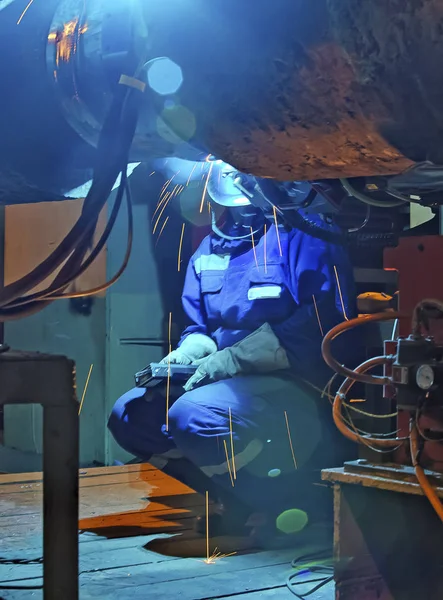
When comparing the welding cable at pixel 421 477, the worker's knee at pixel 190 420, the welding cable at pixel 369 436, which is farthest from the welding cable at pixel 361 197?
the worker's knee at pixel 190 420

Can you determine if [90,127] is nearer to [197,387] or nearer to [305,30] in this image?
[305,30]

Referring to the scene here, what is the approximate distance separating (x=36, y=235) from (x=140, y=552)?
1.84 metres

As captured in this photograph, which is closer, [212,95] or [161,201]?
[212,95]

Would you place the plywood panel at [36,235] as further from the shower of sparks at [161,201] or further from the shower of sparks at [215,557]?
the shower of sparks at [215,557]

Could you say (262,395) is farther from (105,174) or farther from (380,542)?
(105,174)

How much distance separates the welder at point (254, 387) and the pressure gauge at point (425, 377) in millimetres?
958

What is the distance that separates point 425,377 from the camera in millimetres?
1396

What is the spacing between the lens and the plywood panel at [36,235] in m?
3.69

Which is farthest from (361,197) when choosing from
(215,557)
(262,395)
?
(215,557)

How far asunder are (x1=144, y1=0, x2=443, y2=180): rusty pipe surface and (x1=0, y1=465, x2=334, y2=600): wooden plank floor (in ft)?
4.28

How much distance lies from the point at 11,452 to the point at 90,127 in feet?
9.91

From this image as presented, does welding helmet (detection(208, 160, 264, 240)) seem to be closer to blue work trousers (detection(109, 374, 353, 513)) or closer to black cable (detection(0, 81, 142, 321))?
blue work trousers (detection(109, 374, 353, 513))

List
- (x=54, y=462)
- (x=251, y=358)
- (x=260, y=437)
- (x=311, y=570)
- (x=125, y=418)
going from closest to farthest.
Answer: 1. (x=54, y=462)
2. (x=311, y=570)
3. (x=260, y=437)
4. (x=251, y=358)
5. (x=125, y=418)

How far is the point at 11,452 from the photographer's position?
152 inches
